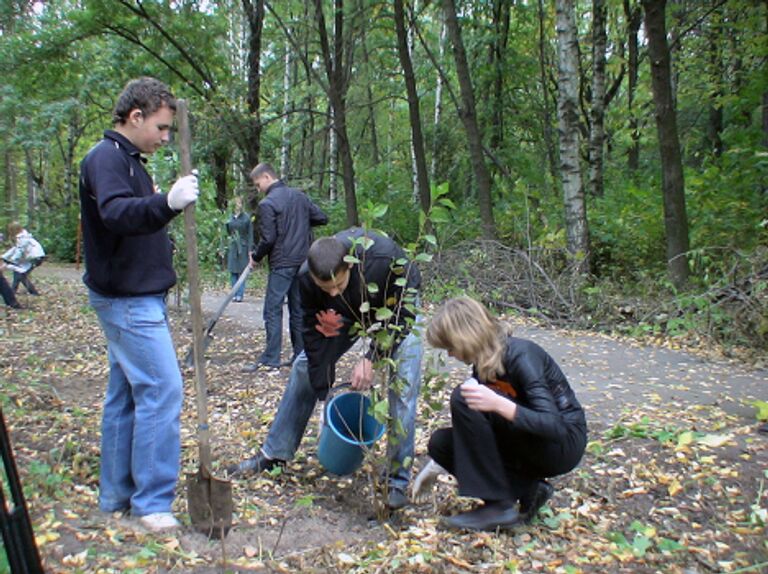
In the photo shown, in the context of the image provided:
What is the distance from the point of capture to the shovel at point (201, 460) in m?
2.49

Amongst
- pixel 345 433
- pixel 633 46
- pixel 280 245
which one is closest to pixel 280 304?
pixel 280 245

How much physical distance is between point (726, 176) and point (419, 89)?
43.0 ft

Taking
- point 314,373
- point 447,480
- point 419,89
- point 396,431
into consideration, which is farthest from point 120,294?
point 419,89

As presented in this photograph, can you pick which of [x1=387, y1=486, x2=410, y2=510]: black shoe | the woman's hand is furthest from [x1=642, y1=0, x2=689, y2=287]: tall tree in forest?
the woman's hand

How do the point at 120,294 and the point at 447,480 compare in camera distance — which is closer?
the point at 120,294

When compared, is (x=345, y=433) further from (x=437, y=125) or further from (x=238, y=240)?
(x=437, y=125)

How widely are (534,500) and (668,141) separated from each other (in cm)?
617

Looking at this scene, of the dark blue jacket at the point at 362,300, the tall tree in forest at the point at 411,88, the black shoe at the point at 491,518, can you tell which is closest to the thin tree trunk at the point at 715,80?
the tall tree in forest at the point at 411,88

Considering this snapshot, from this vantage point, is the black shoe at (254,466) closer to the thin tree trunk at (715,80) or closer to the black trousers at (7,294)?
the black trousers at (7,294)

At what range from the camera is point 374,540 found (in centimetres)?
272

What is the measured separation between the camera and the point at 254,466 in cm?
339

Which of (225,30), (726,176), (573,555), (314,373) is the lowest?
(573,555)

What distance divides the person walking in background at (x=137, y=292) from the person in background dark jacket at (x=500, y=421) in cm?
112

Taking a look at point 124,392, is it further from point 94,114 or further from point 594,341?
point 94,114
